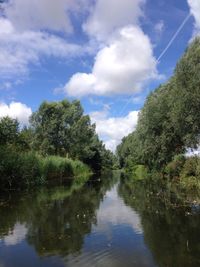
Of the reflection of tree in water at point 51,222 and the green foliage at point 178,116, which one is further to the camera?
the green foliage at point 178,116

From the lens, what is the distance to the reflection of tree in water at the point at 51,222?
1172 centimetres

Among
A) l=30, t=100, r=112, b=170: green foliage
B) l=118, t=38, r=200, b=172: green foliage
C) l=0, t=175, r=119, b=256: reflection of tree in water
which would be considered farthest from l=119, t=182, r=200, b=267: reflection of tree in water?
l=30, t=100, r=112, b=170: green foliage

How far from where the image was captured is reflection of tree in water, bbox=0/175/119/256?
11.7 metres

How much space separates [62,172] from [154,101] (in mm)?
16941

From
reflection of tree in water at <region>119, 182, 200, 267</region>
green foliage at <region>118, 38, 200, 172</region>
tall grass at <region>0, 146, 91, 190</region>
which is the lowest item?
reflection of tree in water at <region>119, 182, 200, 267</region>

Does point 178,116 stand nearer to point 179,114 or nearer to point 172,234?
point 179,114

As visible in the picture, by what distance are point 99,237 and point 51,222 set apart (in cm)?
368

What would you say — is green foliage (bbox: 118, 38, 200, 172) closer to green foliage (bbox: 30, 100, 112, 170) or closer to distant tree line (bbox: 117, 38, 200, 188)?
distant tree line (bbox: 117, 38, 200, 188)

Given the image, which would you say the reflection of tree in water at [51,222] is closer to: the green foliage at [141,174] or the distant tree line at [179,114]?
the distant tree line at [179,114]

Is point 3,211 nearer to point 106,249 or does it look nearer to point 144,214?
point 144,214

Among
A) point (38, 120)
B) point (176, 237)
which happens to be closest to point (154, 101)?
point (38, 120)

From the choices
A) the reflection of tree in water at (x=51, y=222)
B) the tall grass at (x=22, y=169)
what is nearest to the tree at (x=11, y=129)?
the tall grass at (x=22, y=169)

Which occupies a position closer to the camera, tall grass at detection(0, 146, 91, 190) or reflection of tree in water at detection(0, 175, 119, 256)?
reflection of tree in water at detection(0, 175, 119, 256)

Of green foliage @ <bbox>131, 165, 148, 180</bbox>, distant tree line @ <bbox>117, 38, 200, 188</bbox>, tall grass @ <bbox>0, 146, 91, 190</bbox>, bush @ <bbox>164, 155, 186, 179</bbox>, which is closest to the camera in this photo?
tall grass @ <bbox>0, 146, 91, 190</bbox>
